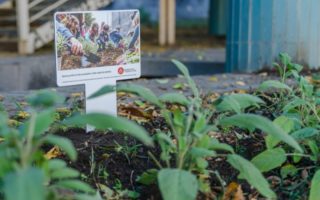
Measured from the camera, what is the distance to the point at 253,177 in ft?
7.94

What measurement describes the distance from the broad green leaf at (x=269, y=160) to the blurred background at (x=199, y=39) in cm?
346

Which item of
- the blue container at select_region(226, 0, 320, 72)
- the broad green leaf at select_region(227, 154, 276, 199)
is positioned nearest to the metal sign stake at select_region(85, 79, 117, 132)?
the broad green leaf at select_region(227, 154, 276, 199)

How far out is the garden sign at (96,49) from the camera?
10.2 feet

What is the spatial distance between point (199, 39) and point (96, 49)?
25.1ft

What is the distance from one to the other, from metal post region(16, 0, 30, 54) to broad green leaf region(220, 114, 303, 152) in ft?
19.1

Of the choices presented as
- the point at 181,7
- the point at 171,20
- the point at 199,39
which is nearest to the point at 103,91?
the point at 171,20

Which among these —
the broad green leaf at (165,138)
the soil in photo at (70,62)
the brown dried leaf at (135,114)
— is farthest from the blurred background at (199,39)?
the broad green leaf at (165,138)

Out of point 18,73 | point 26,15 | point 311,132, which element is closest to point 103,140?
point 311,132

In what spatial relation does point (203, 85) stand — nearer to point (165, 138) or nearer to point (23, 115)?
point (23, 115)

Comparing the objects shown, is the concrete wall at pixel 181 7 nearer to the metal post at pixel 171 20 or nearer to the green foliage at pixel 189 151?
the metal post at pixel 171 20

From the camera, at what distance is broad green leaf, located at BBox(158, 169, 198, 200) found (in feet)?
6.93

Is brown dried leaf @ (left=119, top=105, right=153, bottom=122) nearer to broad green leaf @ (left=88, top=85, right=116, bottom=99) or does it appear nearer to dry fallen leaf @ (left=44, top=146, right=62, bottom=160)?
dry fallen leaf @ (left=44, top=146, right=62, bottom=160)

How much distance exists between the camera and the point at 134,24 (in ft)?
10.9

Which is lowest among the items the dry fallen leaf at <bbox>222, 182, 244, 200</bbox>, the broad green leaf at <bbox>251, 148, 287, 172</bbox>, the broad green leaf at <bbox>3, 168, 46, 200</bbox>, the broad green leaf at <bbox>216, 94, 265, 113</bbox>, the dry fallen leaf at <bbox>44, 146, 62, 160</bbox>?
the dry fallen leaf at <bbox>222, 182, 244, 200</bbox>
